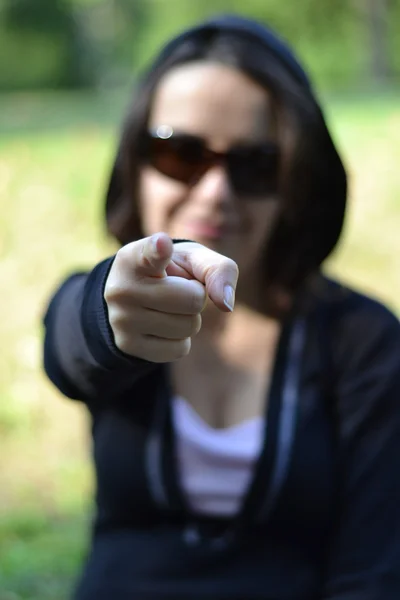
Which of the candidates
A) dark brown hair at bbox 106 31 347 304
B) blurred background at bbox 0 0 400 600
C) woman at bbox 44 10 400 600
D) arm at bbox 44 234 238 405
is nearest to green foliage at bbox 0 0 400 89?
blurred background at bbox 0 0 400 600

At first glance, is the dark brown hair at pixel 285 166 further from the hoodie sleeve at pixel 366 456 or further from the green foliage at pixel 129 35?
the green foliage at pixel 129 35

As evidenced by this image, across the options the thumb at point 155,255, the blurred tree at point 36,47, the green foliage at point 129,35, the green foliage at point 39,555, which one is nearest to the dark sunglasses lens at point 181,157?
the thumb at point 155,255

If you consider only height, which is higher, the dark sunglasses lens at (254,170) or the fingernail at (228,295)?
the fingernail at (228,295)

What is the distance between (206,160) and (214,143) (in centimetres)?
4

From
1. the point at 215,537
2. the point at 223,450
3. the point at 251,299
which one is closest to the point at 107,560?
the point at 215,537

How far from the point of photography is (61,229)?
4.80m

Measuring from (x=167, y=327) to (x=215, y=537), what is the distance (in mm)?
783

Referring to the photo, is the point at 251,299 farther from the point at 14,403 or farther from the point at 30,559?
the point at 14,403

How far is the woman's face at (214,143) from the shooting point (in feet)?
4.91

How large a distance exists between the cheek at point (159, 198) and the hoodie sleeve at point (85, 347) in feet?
→ 0.76

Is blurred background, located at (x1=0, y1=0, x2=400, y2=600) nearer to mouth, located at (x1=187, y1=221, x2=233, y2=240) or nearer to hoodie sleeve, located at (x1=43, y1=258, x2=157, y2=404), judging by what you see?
mouth, located at (x1=187, y1=221, x2=233, y2=240)

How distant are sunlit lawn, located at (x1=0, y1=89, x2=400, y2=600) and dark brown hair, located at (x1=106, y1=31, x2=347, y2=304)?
0.46m

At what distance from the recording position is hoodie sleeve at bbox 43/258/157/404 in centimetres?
102

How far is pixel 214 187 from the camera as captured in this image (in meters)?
1.50
